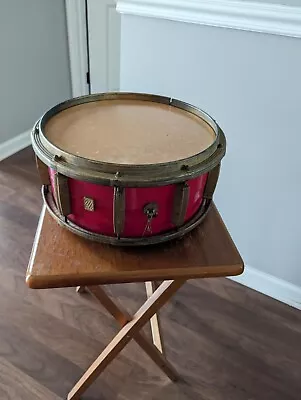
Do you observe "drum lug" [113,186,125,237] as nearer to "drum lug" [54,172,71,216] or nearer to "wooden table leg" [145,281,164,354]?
"drum lug" [54,172,71,216]

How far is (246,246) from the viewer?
4.98ft

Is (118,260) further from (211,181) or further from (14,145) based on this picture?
(14,145)

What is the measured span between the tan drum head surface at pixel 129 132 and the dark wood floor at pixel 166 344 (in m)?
0.76

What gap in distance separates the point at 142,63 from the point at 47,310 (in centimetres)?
90

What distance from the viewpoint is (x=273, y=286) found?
4.97 ft

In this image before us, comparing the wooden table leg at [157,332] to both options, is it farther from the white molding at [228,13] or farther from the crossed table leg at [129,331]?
the white molding at [228,13]

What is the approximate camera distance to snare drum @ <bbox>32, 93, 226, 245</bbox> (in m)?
0.76

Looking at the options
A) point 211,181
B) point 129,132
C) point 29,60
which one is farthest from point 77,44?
point 211,181

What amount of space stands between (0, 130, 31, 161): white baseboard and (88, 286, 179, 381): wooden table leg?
148 cm

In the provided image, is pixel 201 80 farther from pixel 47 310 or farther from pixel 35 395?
pixel 35 395

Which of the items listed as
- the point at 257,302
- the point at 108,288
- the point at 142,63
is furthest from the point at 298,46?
the point at 108,288

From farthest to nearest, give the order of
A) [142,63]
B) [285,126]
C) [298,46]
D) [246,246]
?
[246,246] < [142,63] < [285,126] < [298,46]

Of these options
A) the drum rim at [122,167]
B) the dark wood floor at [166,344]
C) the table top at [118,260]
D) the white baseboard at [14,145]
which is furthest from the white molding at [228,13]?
the white baseboard at [14,145]

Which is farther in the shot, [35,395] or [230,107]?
[230,107]
